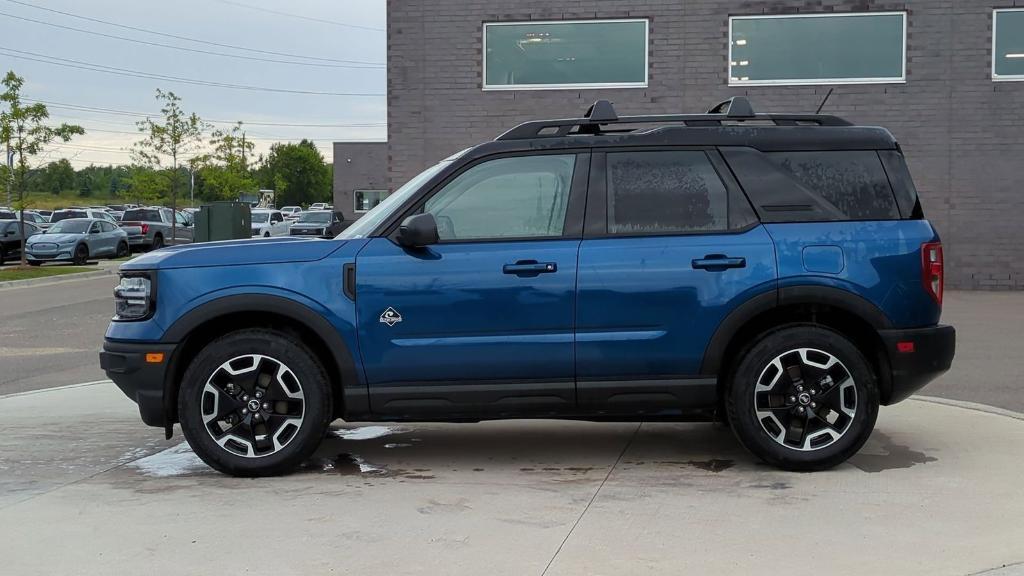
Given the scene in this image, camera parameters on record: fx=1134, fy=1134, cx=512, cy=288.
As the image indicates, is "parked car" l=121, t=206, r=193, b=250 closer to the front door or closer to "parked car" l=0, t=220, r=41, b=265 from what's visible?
"parked car" l=0, t=220, r=41, b=265

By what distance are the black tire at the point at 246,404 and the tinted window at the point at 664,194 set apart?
6.10 ft

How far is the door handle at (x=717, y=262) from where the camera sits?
6227 millimetres

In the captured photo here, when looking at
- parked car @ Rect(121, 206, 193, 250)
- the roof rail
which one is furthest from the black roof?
parked car @ Rect(121, 206, 193, 250)

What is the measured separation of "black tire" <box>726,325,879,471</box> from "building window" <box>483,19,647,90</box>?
14037mm

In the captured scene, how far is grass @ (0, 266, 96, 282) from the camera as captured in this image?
27.4 meters

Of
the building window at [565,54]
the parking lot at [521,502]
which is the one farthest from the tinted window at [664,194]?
the building window at [565,54]

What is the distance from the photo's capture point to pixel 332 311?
617 cm

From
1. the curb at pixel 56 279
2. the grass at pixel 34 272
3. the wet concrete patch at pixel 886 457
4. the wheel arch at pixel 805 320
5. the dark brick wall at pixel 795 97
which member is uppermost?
the dark brick wall at pixel 795 97

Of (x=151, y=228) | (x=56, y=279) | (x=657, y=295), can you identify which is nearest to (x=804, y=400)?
(x=657, y=295)

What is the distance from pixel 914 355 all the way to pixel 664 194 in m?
1.65

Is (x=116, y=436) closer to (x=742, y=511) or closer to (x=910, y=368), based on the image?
(x=742, y=511)

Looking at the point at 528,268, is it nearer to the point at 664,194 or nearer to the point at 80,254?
the point at 664,194

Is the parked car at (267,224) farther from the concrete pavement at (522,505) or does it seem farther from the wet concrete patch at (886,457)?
the wet concrete patch at (886,457)

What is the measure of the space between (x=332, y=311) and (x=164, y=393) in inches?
Result: 41.1
